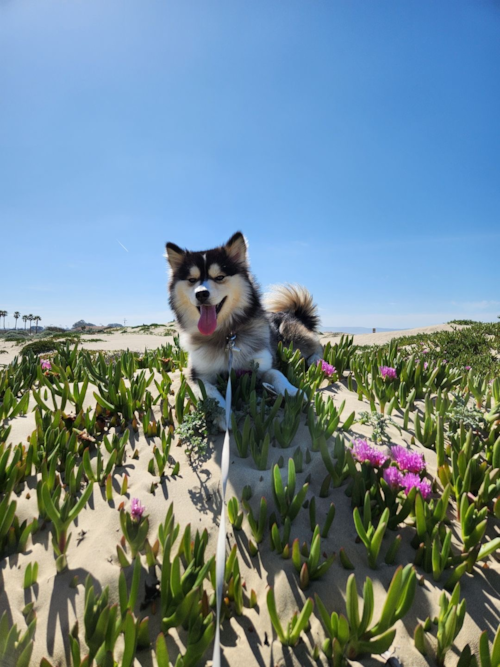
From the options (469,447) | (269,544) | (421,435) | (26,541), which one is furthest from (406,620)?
(26,541)

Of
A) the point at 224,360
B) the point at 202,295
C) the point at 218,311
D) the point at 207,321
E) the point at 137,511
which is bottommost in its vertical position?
the point at 137,511

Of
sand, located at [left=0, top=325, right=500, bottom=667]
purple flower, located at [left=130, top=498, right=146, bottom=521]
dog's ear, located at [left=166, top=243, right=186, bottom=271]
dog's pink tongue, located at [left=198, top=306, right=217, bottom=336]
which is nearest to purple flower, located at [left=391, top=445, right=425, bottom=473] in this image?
sand, located at [left=0, top=325, right=500, bottom=667]

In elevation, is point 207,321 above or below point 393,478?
above

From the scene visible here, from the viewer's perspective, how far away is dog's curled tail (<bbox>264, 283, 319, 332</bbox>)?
6.25 meters

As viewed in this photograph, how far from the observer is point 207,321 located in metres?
3.18

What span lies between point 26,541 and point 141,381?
1673 millimetres

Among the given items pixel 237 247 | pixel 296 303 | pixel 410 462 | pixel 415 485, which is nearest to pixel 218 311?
pixel 237 247

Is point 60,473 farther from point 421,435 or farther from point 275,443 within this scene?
point 421,435

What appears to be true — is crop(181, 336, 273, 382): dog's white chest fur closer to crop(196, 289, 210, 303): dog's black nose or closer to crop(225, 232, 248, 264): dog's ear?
crop(196, 289, 210, 303): dog's black nose

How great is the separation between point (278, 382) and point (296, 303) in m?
3.43

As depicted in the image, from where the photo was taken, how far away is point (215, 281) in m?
3.23

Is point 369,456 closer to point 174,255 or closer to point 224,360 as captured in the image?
point 224,360

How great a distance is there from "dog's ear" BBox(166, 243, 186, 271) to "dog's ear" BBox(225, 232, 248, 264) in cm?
53

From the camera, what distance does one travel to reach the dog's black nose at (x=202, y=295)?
9.84ft
